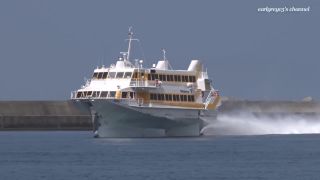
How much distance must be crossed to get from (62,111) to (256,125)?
31.3 m

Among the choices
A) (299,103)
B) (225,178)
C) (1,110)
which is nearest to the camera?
(225,178)

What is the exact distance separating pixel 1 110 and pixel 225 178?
69341 millimetres

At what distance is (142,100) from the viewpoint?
8712cm

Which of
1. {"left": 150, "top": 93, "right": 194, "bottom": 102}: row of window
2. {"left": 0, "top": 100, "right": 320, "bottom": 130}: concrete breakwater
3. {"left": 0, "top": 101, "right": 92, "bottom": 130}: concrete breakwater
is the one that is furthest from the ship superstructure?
{"left": 0, "top": 101, "right": 92, "bottom": 130}: concrete breakwater

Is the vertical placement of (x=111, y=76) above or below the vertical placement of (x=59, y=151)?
above

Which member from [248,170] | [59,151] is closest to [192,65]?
[59,151]

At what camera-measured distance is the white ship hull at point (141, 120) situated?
86000 millimetres

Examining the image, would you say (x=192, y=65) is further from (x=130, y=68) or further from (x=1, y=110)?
(x=1, y=110)

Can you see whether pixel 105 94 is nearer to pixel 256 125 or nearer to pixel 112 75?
pixel 112 75

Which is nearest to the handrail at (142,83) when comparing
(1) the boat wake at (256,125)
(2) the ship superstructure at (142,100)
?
(2) the ship superstructure at (142,100)

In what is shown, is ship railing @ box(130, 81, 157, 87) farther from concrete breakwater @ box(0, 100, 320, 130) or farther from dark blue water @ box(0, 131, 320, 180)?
concrete breakwater @ box(0, 100, 320, 130)

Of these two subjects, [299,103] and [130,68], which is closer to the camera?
[130,68]

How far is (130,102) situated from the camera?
283ft

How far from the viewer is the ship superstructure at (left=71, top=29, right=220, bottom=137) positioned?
86.3 meters
